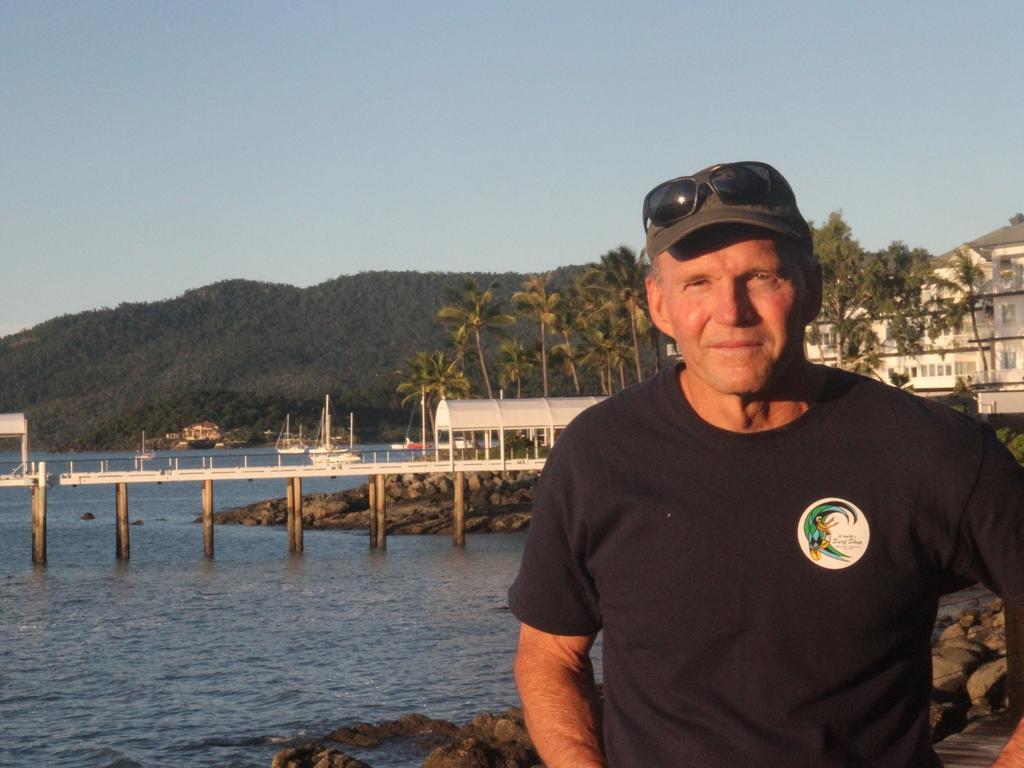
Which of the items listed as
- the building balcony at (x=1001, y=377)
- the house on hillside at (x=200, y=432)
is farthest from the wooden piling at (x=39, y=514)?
the house on hillside at (x=200, y=432)

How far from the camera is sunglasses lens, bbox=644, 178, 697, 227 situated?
2820 millimetres

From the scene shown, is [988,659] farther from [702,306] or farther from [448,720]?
[702,306]

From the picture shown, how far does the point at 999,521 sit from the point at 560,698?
3.15ft

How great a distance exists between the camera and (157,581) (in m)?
44.2

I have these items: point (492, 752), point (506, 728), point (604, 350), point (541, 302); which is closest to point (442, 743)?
point (506, 728)

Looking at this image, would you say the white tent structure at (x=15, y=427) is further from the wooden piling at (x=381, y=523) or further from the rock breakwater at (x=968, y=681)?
the rock breakwater at (x=968, y=681)

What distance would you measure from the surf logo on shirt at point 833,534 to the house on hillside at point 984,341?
55.8 metres

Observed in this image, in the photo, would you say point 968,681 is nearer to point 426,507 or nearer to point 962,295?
point 426,507

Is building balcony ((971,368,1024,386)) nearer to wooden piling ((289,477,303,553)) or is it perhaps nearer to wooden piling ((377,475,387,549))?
wooden piling ((377,475,387,549))

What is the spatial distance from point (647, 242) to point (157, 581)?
43167 mm

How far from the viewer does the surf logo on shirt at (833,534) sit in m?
2.67

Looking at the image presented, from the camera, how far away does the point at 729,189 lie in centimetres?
277

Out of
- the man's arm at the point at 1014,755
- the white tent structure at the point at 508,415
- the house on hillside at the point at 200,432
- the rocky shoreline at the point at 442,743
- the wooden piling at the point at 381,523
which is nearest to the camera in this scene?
the man's arm at the point at 1014,755

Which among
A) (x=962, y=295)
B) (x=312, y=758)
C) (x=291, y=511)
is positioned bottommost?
(x=312, y=758)
